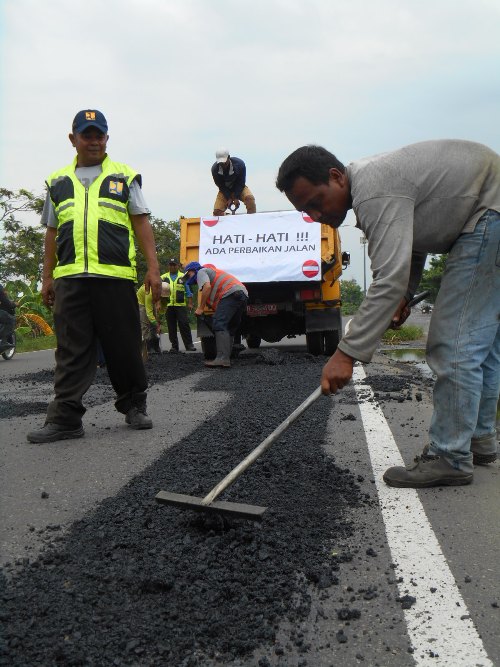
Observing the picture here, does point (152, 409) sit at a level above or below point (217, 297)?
below

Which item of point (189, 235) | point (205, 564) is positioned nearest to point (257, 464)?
point (205, 564)

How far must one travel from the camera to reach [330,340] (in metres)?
11.0

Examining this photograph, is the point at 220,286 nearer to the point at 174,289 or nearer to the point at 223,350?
the point at 223,350

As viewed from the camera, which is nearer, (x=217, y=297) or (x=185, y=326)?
(x=217, y=297)

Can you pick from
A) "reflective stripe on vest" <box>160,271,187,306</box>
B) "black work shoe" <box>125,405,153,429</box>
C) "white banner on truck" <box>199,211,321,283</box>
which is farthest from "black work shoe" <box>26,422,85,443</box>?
"reflective stripe on vest" <box>160,271,187,306</box>

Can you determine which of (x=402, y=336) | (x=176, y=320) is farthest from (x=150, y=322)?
(x=402, y=336)

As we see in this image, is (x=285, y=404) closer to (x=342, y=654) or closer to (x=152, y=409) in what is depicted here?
(x=152, y=409)

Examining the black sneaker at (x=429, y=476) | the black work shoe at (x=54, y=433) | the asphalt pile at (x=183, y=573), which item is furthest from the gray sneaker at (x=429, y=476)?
the black work shoe at (x=54, y=433)

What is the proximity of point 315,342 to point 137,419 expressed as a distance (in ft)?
19.8

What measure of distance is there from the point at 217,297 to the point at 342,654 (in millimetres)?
8068

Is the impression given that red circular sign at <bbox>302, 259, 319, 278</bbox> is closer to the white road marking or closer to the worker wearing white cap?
the worker wearing white cap

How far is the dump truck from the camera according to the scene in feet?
34.4

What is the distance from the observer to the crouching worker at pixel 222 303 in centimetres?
967

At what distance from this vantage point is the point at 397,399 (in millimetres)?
6246
